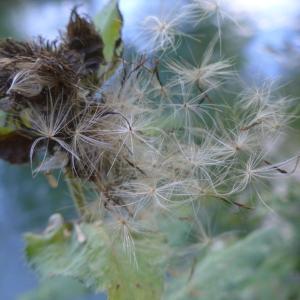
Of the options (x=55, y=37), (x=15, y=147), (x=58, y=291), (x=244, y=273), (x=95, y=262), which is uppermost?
(x=55, y=37)

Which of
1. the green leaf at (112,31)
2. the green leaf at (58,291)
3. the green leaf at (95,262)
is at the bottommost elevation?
the green leaf at (58,291)

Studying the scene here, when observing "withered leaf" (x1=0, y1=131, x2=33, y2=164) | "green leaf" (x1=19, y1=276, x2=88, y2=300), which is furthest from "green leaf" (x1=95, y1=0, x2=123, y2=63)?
"green leaf" (x1=19, y1=276, x2=88, y2=300)

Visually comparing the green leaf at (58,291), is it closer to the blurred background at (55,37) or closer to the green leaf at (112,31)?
the blurred background at (55,37)

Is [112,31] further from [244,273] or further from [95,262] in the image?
[244,273]

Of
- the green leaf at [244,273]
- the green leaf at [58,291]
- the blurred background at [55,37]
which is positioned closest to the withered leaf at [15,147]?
the blurred background at [55,37]

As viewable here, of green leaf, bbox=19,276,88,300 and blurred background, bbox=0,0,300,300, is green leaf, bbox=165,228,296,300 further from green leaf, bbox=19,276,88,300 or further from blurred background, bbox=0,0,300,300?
green leaf, bbox=19,276,88,300

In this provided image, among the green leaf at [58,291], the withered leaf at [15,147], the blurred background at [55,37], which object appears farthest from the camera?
the green leaf at [58,291]

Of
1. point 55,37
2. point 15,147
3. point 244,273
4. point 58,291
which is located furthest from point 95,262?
point 58,291
